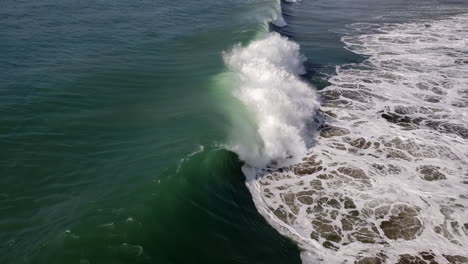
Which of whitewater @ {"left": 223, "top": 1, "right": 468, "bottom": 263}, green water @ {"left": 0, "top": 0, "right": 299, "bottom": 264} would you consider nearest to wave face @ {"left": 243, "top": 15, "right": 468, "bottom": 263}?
whitewater @ {"left": 223, "top": 1, "right": 468, "bottom": 263}

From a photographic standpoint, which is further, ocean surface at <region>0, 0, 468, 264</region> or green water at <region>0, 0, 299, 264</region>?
ocean surface at <region>0, 0, 468, 264</region>

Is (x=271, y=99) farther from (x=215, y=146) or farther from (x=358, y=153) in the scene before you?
(x=215, y=146)

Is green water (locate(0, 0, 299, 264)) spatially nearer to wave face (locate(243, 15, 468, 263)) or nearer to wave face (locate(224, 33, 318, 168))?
wave face (locate(224, 33, 318, 168))

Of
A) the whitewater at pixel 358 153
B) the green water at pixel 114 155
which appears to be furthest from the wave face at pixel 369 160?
the green water at pixel 114 155

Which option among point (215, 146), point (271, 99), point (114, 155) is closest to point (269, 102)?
point (271, 99)

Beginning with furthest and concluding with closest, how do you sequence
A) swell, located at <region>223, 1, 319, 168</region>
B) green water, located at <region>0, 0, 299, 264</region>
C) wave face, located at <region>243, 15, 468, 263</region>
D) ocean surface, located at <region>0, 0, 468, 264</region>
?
1. swell, located at <region>223, 1, 319, 168</region>
2. wave face, located at <region>243, 15, 468, 263</region>
3. ocean surface, located at <region>0, 0, 468, 264</region>
4. green water, located at <region>0, 0, 299, 264</region>

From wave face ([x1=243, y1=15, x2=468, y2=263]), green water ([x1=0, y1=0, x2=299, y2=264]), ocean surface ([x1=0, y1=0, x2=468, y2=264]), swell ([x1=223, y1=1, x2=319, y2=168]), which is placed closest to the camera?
green water ([x1=0, y1=0, x2=299, y2=264])
